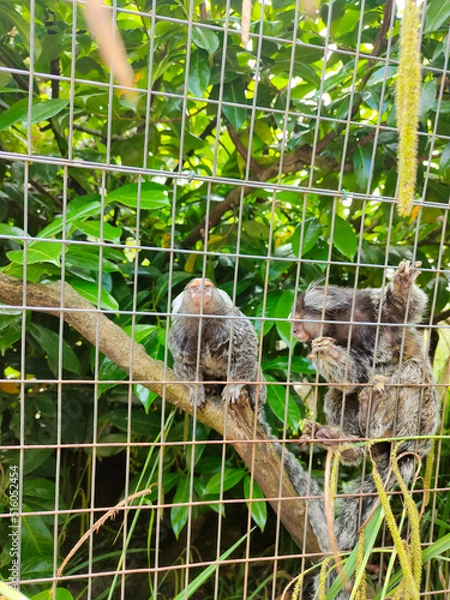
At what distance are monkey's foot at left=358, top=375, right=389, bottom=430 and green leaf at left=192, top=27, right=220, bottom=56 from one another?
1.01 metres

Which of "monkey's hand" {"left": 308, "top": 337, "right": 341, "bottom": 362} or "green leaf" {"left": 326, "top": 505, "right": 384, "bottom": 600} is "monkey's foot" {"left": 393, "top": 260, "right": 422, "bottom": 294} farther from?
"green leaf" {"left": 326, "top": 505, "right": 384, "bottom": 600}

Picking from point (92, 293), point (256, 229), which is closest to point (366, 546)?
point (92, 293)

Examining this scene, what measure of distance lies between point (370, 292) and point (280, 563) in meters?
1.24

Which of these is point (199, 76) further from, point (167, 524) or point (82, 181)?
point (167, 524)

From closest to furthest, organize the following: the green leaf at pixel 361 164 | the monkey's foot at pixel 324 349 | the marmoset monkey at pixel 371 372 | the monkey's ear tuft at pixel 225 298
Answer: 1. the monkey's foot at pixel 324 349
2. the marmoset monkey at pixel 371 372
3. the green leaf at pixel 361 164
4. the monkey's ear tuft at pixel 225 298

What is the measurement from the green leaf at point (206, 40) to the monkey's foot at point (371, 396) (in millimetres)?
1008

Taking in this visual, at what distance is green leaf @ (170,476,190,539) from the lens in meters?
1.75

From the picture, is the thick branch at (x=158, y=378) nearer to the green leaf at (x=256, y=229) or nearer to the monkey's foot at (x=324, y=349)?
the monkey's foot at (x=324, y=349)

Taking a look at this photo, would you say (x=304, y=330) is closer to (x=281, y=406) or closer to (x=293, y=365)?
(x=293, y=365)

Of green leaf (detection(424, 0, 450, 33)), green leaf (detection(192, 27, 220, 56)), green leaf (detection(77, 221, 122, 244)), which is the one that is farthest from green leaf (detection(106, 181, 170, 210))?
green leaf (detection(424, 0, 450, 33))

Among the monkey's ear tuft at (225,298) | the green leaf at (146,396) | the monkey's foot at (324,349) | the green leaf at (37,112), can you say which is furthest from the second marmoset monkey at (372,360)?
the green leaf at (37,112)

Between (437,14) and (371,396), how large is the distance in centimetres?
105

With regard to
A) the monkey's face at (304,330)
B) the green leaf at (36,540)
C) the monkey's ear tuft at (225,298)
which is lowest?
the green leaf at (36,540)

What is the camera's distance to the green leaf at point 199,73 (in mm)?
1528
